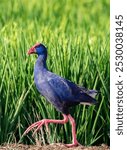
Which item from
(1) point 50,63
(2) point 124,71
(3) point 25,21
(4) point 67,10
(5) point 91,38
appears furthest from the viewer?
(4) point 67,10

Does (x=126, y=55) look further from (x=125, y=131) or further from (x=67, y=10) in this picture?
(x=67, y=10)

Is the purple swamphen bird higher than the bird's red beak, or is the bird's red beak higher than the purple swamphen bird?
the bird's red beak

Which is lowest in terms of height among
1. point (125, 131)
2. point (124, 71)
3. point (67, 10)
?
point (125, 131)

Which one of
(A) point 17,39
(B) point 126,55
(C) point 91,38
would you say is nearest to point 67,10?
(C) point 91,38

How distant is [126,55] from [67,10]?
3565 mm

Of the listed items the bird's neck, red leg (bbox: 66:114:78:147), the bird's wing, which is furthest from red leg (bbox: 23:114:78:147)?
the bird's neck

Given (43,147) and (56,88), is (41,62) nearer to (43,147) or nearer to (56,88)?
(56,88)

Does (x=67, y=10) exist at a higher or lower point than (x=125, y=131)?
higher

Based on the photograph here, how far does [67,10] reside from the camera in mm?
8625

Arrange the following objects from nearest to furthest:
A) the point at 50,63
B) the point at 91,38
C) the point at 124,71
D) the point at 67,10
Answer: the point at 124,71
the point at 50,63
the point at 91,38
the point at 67,10

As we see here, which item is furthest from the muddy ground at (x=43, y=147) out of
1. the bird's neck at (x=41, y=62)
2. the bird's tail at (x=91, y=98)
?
A: the bird's neck at (x=41, y=62)

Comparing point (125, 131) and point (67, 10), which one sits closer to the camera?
point (125, 131)

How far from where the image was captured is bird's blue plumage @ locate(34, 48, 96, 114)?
490 centimetres

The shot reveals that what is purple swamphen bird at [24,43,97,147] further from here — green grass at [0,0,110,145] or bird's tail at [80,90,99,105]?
green grass at [0,0,110,145]
